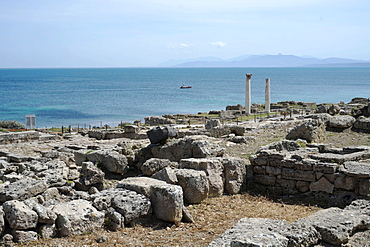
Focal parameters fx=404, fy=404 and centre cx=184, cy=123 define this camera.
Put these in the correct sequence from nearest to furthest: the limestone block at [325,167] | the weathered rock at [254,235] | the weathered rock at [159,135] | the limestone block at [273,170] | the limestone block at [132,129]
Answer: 1. the weathered rock at [254,235]
2. the limestone block at [325,167]
3. the limestone block at [273,170]
4. the weathered rock at [159,135]
5. the limestone block at [132,129]

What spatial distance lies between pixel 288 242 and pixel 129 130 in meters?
20.1

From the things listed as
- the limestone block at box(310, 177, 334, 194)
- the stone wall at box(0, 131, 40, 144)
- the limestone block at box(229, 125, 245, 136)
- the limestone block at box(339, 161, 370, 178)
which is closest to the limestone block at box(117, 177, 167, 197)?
the limestone block at box(310, 177, 334, 194)

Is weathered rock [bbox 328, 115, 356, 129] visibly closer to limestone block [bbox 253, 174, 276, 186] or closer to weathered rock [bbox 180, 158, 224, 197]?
limestone block [bbox 253, 174, 276, 186]

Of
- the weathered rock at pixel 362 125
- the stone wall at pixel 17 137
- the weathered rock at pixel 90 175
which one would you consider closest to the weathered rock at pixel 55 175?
the weathered rock at pixel 90 175

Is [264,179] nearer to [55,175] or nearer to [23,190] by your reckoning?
[55,175]

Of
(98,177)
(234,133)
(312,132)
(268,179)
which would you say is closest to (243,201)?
(268,179)

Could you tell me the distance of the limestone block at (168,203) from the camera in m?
7.43

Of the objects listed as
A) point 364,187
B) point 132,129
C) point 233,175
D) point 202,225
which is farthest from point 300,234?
point 132,129

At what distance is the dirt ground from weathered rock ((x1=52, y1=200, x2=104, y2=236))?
0.15 meters

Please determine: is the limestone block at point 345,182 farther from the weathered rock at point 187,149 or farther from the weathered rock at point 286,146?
the weathered rock at point 187,149

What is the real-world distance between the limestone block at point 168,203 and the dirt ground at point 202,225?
0.47ft

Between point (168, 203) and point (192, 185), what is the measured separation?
4.28 ft

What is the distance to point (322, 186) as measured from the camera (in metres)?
9.05

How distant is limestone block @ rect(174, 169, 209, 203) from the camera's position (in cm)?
866
